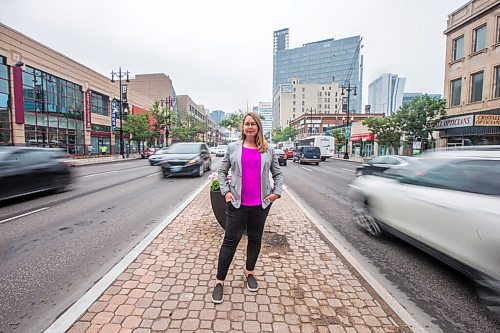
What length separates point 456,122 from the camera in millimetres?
21391

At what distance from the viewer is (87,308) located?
260 cm

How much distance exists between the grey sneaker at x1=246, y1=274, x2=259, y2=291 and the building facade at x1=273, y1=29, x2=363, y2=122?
152025 millimetres

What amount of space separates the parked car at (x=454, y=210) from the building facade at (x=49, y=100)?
21.0 meters

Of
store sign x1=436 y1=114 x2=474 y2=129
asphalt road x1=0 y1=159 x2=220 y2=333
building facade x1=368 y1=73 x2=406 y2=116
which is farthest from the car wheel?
building facade x1=368 y1=73 x2=406 y2=116

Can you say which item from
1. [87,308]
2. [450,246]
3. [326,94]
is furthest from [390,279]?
[326,94]

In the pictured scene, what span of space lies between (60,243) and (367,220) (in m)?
5.48

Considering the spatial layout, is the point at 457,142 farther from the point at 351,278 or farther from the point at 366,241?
the point at 351,278

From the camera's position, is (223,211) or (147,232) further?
(147,232)

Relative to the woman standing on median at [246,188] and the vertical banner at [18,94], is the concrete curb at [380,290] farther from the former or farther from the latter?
the vertical banner at [18,94]

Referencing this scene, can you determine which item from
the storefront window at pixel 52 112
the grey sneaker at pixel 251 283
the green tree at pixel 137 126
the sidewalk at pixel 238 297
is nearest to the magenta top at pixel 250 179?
the grey sneaker at pixel 251 283

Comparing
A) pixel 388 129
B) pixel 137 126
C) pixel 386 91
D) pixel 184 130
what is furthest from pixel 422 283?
pixel 386 91

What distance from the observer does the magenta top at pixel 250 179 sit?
2.77 meters

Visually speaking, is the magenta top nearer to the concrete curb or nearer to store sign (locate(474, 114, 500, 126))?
the concrete curb

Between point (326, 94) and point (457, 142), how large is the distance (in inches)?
4254
